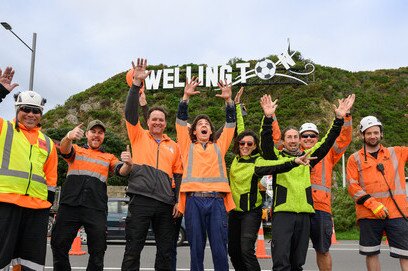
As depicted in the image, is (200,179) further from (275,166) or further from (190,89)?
(190,89)

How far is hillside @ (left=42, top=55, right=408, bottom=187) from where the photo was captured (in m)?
35.6

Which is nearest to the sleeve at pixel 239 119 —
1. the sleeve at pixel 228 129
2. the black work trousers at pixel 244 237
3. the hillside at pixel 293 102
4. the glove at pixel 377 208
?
the sleeve at pixel 228 129

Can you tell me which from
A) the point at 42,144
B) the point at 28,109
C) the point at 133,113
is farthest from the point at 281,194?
the point at 28,109

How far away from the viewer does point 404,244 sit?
5305 millimetres

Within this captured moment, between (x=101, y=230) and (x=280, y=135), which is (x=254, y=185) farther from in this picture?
(x=101, y=230)

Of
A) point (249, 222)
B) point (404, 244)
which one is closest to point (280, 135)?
point (249, 222)

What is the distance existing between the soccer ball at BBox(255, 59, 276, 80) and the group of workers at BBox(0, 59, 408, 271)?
31.1 meters

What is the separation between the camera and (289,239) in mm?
4953

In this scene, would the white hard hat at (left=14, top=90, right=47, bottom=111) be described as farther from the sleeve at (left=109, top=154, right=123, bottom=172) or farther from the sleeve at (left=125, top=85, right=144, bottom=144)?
the sleeve at (left=109, top=154, right=123, bottom=172)

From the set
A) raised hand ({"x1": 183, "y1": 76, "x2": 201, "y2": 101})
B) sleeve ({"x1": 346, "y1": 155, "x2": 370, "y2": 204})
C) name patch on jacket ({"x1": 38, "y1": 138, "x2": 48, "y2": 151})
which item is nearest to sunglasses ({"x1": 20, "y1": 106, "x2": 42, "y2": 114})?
name patch on jacket ({"x1": 38, "y1": 138, "x2": 48, "y2": 151})

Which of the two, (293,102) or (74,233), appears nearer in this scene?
(74,233)

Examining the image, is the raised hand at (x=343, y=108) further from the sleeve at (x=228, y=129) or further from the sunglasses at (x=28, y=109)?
the sunglasses at (x=28, y=109)

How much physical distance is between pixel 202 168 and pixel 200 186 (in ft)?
0.71

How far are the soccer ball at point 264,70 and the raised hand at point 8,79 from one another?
3271cm
